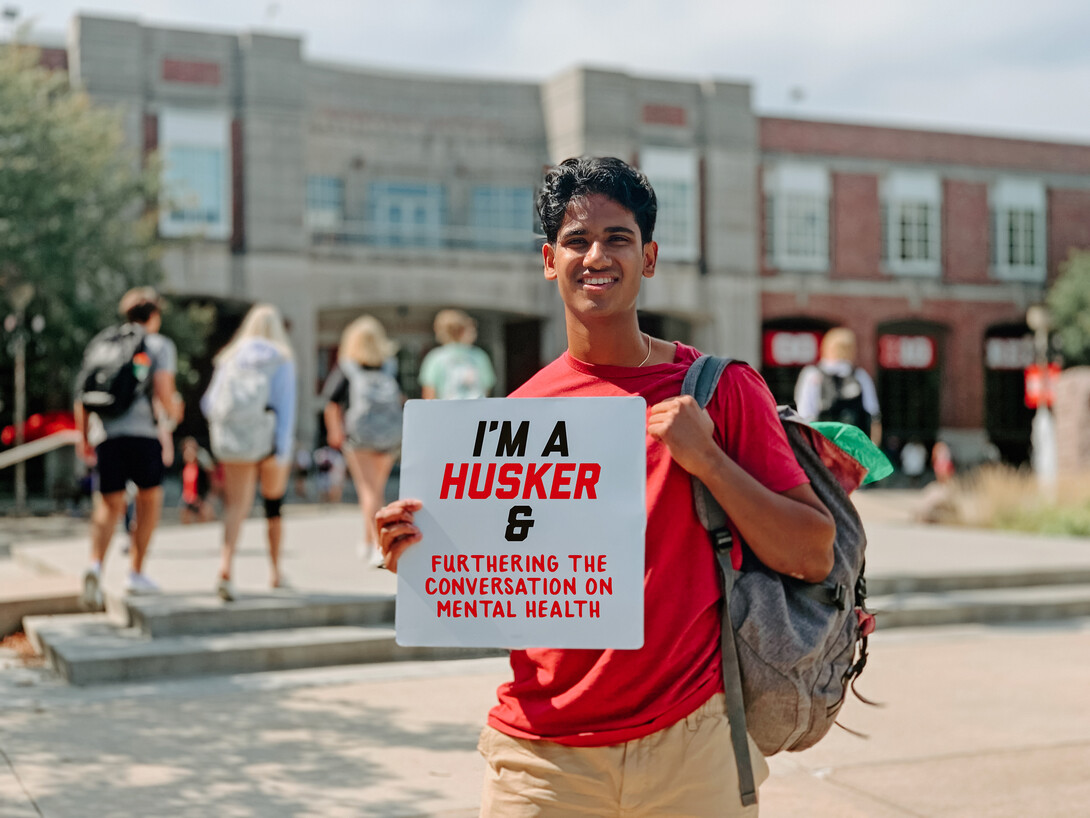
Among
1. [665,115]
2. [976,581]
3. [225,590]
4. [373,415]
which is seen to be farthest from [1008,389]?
[225,590]

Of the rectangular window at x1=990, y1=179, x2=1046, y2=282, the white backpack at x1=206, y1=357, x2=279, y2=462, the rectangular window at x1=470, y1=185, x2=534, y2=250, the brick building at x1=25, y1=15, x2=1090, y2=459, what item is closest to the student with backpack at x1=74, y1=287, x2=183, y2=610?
the white backpack at x1=206, y1=357, x2=279, y2=462

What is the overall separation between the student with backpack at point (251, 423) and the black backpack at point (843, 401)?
397 centimetres

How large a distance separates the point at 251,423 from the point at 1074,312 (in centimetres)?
Answer: 3320

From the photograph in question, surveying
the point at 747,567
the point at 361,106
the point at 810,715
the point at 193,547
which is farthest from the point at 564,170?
the point at 361,106

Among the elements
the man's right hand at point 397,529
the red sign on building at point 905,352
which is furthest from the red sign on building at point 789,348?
the man's right hand at point 397,529

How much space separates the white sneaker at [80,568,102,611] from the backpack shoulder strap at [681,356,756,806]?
20.6 ft

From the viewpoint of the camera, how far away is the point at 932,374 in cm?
3844

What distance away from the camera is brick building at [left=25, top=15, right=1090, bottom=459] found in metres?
29.8

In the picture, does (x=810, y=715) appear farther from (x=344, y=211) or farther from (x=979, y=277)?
(x=979, y=277)

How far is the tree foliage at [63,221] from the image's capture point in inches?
877

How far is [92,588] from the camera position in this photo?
7.81 metres

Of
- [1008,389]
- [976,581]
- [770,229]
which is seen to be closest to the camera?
[976,581]

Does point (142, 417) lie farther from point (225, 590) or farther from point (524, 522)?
point (524, 522)

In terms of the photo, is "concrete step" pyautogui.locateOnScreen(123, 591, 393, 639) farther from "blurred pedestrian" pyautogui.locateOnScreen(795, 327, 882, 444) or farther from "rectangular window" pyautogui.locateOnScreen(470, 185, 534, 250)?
"rectangular window" pyautogui.locateOnScreen(470, 185, 534, 250)
